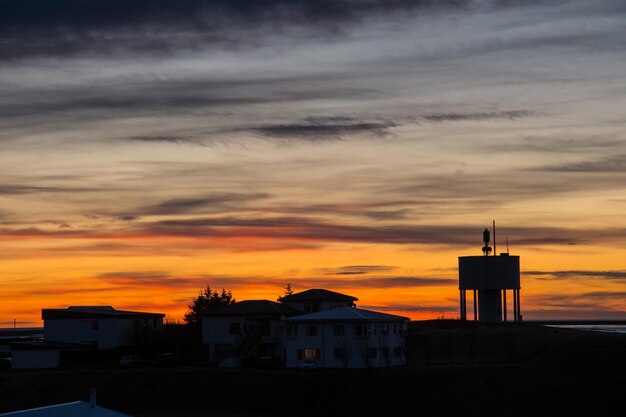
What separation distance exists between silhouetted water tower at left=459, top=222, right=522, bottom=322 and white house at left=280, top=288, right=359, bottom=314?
13412mm

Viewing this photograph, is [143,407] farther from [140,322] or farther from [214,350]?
[140,322]

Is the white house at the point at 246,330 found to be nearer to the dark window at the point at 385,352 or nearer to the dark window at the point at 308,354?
the dark window at the point at 308,354

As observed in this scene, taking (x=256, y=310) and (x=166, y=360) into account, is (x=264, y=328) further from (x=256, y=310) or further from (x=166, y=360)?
(x=166, y=360)

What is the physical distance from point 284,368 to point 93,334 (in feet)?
91.6

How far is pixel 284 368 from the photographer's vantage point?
9050 centimetres

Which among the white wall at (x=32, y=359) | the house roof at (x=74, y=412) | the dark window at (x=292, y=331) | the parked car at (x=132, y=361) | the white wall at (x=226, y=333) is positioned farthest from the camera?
the white wall at (x=226, y=333)

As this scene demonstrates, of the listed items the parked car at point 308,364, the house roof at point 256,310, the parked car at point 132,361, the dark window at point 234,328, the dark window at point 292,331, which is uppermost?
the house roof at point 256,310

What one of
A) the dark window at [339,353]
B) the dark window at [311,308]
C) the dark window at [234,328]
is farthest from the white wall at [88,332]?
the dark window at [339,353]

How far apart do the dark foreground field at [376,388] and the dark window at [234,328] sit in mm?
14183

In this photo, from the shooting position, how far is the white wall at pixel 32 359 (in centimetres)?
9981

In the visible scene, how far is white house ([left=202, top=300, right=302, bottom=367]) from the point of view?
98.8 metres

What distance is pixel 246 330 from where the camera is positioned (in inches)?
4001

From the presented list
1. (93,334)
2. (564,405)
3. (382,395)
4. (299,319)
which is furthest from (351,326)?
(93,334)

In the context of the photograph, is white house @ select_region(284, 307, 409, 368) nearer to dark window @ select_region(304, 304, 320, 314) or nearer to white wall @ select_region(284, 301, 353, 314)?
white wall @ select_region(284, 301, 353, 314)
